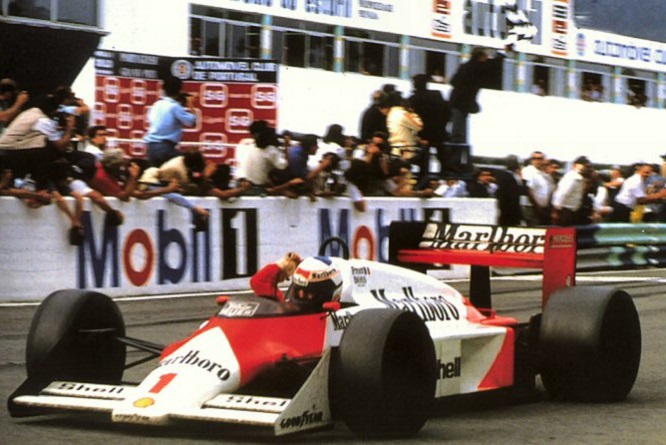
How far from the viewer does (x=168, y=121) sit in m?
15.6

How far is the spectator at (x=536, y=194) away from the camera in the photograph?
20.5 metres

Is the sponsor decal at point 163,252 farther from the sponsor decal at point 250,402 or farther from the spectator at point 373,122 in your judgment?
the sponsor decal at point 250,402

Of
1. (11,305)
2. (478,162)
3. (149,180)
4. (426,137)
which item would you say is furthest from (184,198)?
(478,162)

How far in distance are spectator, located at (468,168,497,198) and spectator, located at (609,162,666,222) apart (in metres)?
2.02

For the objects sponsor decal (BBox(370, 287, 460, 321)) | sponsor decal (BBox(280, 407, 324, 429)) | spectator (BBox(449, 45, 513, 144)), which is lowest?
sponsor decal (BBox(280, 407, 324, 429))

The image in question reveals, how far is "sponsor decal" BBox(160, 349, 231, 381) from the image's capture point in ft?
23.1

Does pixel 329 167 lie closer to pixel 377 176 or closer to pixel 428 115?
pixel 377 176

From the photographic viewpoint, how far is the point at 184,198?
15.6 m

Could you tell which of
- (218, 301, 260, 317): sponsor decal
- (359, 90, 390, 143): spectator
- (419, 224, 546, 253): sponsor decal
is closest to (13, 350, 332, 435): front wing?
(218, 301, 260, 317): sponsor decal

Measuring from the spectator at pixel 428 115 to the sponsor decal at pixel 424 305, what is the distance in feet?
36.6

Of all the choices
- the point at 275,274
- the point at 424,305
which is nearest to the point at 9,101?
the point at 275,274

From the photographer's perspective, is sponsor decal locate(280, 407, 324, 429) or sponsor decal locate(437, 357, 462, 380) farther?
sponsor decal locate(437, 357, 462, 380)

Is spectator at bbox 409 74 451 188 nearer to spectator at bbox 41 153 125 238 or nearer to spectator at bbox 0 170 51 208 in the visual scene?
spectator at bbox 41 153 125 238

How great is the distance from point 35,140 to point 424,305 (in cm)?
619
